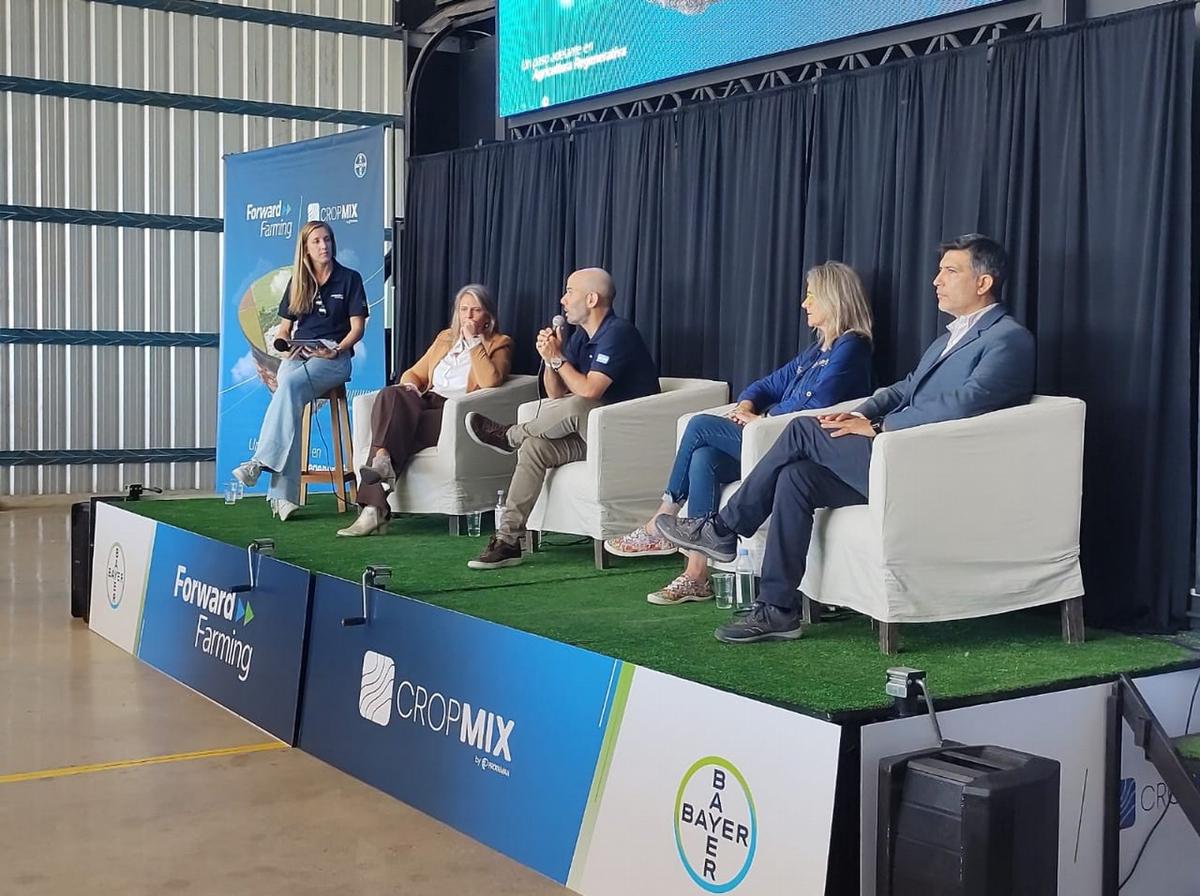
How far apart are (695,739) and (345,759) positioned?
1.31 m

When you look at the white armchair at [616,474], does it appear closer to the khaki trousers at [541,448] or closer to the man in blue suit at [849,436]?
the khaki trousers at [541,448]

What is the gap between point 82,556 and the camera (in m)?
5.43

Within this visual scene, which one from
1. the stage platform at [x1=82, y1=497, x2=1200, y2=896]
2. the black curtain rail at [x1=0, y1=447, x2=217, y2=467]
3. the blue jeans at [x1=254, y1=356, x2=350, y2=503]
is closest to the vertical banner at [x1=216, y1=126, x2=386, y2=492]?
the blue jeans at [x1=254, y1=356, x2=350, y2=503]

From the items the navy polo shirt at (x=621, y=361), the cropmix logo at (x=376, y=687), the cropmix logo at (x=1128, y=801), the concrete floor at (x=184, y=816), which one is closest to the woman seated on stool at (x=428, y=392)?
the navy polo shirt at (x=621, y=361)

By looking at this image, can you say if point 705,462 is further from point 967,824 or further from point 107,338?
point 107,338

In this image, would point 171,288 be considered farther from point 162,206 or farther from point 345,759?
point 345,759

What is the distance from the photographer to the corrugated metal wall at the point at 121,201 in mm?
9398

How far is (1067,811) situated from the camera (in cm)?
258

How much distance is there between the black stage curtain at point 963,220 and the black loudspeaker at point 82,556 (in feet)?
6.40

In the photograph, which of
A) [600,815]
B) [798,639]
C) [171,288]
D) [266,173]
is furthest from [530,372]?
[171,288]

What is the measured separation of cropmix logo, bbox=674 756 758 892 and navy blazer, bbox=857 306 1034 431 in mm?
1232

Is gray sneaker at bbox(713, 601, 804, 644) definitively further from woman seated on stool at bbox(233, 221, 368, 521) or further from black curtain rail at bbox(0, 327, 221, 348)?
black curtain rail at bbox(0, 327, 221, 348)

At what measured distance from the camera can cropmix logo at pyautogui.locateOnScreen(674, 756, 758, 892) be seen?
233 centimetres

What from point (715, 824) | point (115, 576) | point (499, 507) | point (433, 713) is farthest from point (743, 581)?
point (115, 576)
